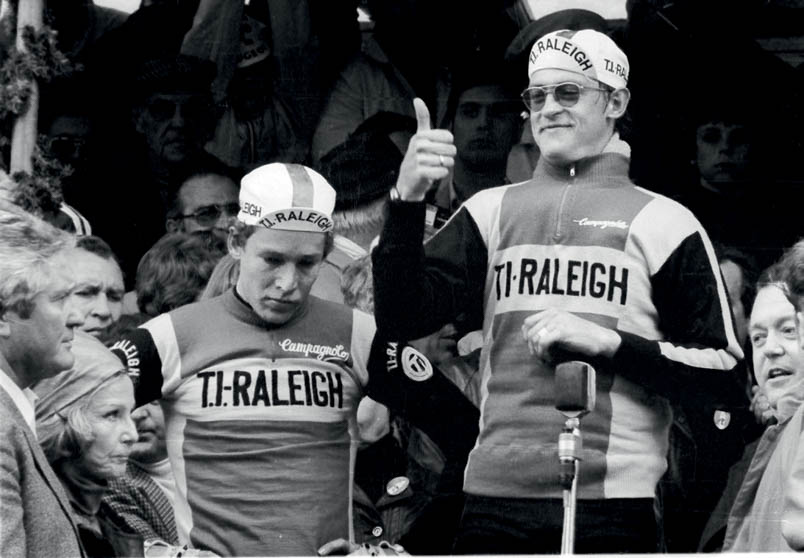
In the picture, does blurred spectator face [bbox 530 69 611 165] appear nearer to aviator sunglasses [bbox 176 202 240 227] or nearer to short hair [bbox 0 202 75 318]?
aviator sunglasses [bbox 176 202 240 227]

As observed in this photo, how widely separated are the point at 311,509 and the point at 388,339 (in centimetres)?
52

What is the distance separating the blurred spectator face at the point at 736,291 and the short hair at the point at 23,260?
5.96 ft

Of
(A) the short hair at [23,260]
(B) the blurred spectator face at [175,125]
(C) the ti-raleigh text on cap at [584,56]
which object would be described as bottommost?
(A) the short hair at [23,260]

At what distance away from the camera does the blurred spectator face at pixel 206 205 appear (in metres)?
4.96

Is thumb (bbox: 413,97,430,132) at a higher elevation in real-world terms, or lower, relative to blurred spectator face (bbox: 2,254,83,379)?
higher

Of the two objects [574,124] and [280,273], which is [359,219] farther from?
[574,124]

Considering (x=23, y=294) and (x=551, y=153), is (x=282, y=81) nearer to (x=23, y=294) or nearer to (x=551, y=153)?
(x=551, y=153)

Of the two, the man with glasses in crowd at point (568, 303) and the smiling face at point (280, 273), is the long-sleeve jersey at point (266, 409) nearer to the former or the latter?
the smiling face at point (280, 273)

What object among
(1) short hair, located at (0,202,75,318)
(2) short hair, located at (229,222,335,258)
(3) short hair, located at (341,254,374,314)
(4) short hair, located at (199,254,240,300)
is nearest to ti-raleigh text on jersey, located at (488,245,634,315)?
(3) short hair, located at (341,254,374,314)

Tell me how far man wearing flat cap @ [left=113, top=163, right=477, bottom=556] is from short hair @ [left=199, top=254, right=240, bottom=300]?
2.4 inches

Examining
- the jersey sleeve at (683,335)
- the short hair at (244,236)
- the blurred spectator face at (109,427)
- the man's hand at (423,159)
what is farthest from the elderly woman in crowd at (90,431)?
the jersey sleeve at (683,335)

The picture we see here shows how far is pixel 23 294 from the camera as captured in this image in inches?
158

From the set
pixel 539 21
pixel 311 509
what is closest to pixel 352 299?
pixel 311 509

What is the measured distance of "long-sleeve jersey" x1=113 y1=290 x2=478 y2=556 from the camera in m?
4.58
